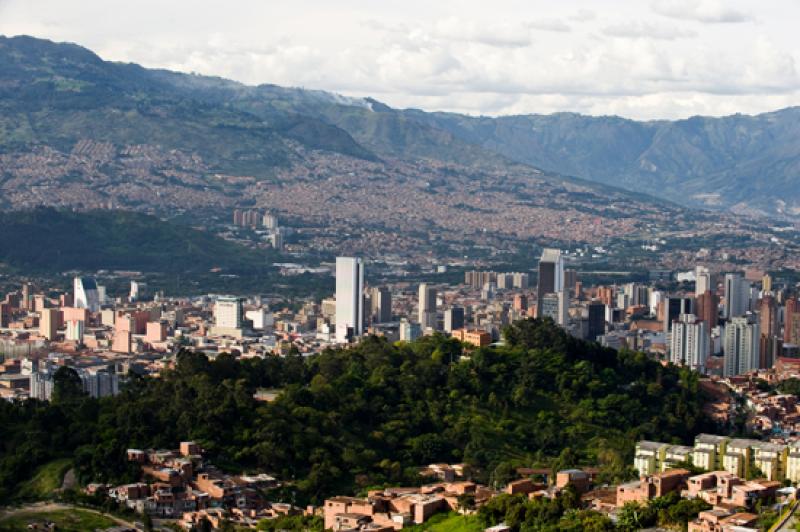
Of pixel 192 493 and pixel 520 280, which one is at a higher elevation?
pixel 520 280

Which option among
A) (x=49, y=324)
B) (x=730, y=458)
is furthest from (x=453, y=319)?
(x=730, y=458)

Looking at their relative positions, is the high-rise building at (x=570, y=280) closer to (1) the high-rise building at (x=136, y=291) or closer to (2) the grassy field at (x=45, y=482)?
(1) the high-rise building at (x=136, y=291)

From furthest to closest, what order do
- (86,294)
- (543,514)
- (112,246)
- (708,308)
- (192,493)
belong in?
1. (112,246)
2. (86,294)
3. (708,308)
4. (192,493)
5. (543,514)

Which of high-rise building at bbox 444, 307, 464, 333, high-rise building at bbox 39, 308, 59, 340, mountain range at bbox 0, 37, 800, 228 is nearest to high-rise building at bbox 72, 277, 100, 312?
high-rise building at bbox 39, 308, 59, 340

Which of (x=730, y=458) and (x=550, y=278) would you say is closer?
(x=730, y=458)

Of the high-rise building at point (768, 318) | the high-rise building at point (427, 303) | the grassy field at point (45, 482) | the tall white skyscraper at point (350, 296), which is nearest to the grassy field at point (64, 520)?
the grassy field at point (45, 482)

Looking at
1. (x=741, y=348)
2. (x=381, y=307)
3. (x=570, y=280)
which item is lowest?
(x=741, y=348)

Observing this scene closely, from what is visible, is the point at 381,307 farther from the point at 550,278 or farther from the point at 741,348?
the point at 741,348
